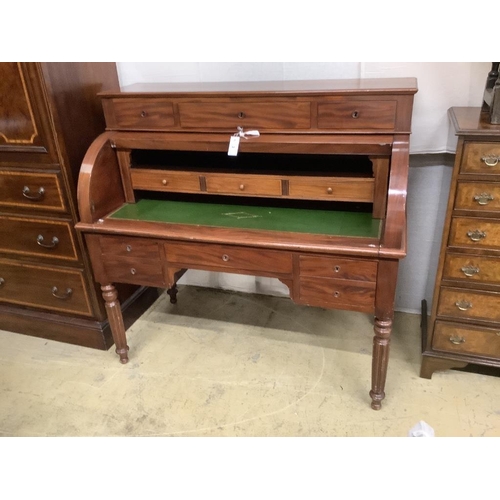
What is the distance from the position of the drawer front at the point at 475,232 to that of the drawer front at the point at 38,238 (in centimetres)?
160

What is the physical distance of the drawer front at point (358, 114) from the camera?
5.14ft

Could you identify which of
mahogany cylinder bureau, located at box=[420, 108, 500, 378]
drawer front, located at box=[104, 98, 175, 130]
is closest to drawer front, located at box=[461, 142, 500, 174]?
mahogany cylinder bureau, located at box=[420, 108, 500, 378]

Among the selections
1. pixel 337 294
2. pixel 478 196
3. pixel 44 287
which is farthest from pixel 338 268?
pixel 44 287

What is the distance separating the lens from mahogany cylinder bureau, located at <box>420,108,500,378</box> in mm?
1551

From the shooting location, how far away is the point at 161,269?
1827mm

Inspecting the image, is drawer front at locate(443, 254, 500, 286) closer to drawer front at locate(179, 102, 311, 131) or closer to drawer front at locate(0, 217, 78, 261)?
drawer front at locate(179, 102, 311, 131)

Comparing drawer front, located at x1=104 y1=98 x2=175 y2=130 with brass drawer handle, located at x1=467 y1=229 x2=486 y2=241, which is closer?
brass drawer handle, located at x1=467 y1=229 x2=486 y2=241

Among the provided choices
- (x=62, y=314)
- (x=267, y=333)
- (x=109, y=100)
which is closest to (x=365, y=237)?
(x=267, y=333)

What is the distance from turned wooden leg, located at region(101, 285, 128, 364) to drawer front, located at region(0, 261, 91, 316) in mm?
211

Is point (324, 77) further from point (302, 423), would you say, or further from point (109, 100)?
point (302, 423)

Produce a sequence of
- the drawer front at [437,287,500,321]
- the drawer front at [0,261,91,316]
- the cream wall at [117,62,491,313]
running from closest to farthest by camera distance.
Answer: the drawer front at [437,287,500,321], the cream wall at [117,62,491,313], the drawer front at [0,261,91,316]

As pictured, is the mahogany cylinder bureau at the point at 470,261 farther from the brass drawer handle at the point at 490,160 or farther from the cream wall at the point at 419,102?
the cream wall at the point at 419,102

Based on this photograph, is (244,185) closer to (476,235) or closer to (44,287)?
(476,235)

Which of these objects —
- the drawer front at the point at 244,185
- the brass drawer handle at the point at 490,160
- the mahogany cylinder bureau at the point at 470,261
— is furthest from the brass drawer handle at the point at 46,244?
the brass drawer handle at the point at 490,160
